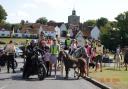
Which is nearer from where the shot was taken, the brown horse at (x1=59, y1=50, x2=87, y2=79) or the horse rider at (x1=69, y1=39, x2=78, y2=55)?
the brown horse at (x1=59, y1=50, x2=87, y2=79)

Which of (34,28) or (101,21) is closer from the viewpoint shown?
(34,28)

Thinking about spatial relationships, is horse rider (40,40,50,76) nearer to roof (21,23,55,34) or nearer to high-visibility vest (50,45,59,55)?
high-visibility vest (50,45,59,55)

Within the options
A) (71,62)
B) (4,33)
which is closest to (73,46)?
(71,62)

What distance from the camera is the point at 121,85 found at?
1931 cm

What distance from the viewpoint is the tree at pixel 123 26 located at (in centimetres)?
10407

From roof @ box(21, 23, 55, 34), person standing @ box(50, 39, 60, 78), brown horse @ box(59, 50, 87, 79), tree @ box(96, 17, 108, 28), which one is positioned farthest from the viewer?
tree @ box(96, 17, 108, 28)

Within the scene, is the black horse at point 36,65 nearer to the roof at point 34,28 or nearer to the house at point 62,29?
the roof at point 34,28

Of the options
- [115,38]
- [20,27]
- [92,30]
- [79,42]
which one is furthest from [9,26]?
[79,42]

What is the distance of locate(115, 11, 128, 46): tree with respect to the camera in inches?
4097

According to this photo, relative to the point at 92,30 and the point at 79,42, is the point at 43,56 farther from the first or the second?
the point at 92,30

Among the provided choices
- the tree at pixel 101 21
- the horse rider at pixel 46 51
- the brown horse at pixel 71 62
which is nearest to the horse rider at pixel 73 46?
the horse rider at pixel 46 51

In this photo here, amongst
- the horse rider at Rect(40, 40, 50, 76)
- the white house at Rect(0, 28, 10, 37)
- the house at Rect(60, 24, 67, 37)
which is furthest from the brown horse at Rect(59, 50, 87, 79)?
the house at Rect(60, 24, 67, 37)

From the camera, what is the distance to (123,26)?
111 meters

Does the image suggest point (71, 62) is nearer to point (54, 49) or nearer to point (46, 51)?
point (54, 49)
